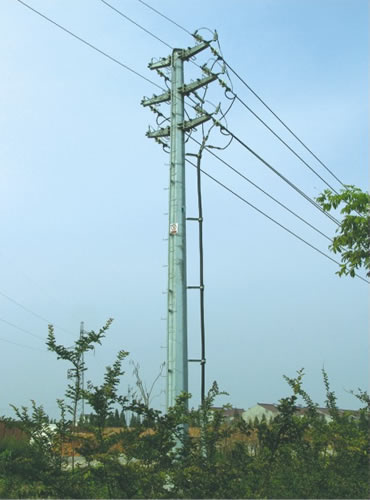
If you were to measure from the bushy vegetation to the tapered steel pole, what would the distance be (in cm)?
344

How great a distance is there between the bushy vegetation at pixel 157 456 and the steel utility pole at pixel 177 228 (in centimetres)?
348

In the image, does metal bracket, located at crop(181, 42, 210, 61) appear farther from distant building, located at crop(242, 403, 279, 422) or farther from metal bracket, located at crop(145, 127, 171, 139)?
distant building, located at crop(242, 403, 279, 422)

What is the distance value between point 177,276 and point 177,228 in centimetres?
88

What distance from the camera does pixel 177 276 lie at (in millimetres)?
9305

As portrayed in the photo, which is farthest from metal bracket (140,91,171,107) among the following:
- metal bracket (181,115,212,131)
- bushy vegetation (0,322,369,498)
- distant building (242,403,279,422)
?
bushy vegetation (0,322,369,498)

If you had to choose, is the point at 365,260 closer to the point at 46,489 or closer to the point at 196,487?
the point at 196,487

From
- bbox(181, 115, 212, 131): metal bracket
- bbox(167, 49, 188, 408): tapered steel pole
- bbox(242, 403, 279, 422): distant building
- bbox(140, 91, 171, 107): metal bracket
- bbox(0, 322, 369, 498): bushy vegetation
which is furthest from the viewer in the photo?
bbox(140, 91, 171, 107): metal bracket

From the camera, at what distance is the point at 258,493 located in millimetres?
4402

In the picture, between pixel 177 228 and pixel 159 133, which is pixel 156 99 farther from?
pixel 177 228

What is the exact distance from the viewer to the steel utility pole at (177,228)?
29.4 feet

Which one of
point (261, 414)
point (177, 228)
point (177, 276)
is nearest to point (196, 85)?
point (177, 228)

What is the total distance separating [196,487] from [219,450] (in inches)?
26.5

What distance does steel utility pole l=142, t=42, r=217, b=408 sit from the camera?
29.4ft

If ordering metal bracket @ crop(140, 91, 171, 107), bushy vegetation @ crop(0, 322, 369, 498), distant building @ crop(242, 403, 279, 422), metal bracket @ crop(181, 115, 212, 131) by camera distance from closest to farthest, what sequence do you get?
1. bushy vegetation @ crop(0, 322, 369, 498)
2. distant building @ crop(242, 403, 279, 422)
3. metal bracket @ crop(181, 115, 212, 131)
4. metal bracket @ crop(140, 91, 171, 107)
